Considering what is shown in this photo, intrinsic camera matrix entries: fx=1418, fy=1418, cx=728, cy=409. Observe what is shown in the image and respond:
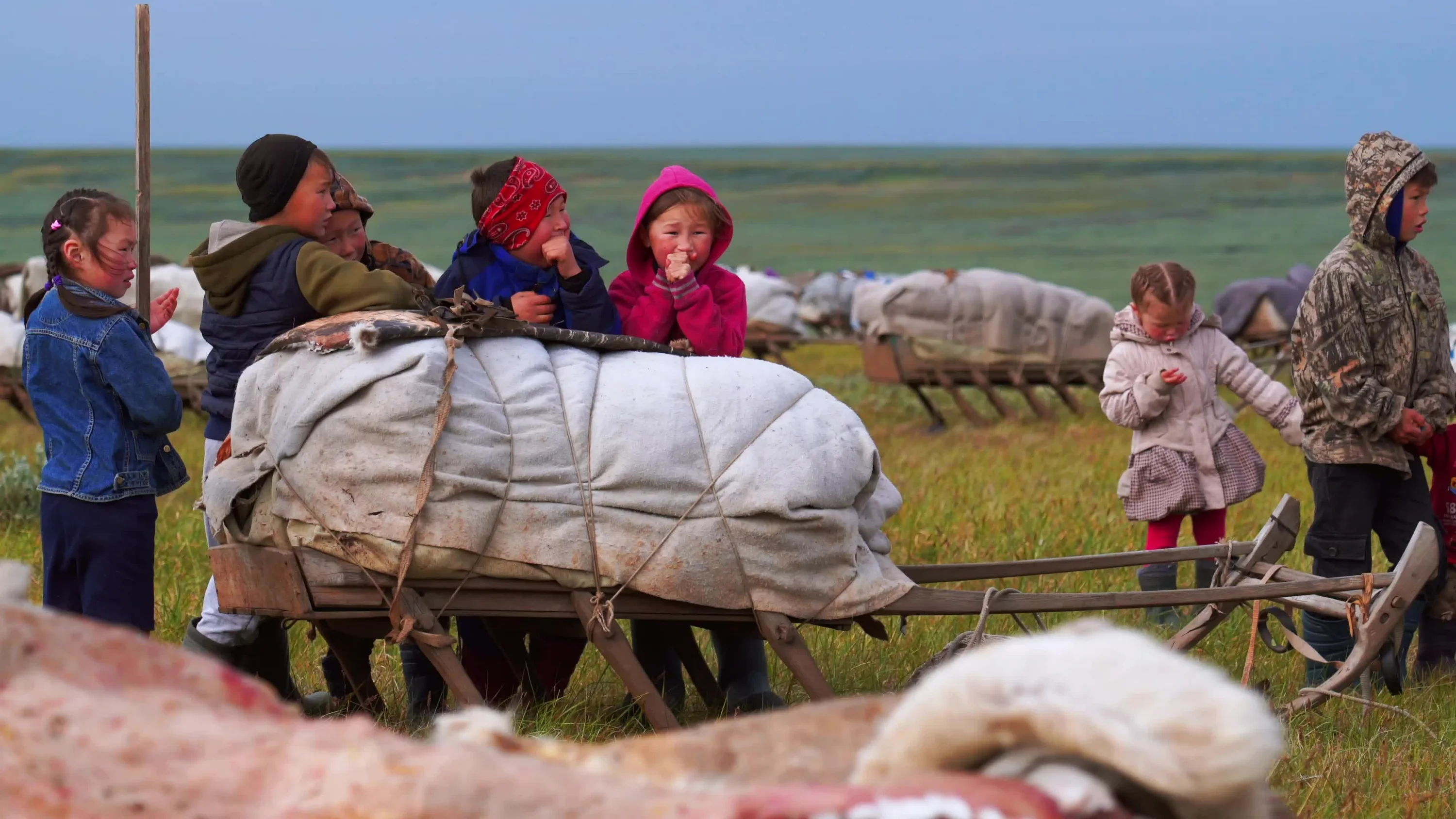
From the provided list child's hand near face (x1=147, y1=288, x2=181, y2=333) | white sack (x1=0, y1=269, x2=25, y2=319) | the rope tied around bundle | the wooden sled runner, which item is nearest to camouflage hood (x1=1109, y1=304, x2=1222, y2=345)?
the wooden sled runner

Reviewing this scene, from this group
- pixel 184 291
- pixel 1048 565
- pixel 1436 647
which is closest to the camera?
pixel 1048 565

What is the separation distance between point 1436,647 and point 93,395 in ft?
15.2

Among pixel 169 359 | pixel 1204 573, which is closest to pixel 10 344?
pixel 169 359

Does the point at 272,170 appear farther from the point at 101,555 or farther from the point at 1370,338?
the point at 1370,338

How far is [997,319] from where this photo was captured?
15.6 meters

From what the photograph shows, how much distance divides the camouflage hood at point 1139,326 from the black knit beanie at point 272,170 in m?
3.63

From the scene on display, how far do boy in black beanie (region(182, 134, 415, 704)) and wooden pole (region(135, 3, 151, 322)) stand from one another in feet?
2.81

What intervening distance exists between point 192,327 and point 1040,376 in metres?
9.80

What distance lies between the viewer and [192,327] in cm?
1661

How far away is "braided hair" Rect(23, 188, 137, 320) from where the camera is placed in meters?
3.95

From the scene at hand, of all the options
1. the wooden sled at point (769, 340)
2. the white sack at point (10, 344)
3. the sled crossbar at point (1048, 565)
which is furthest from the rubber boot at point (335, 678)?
the wooden sled at point (769, 340)

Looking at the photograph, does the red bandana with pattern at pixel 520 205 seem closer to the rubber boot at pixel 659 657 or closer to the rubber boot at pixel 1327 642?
the rubber boot at pixel 659 657

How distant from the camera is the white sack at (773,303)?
902 inches

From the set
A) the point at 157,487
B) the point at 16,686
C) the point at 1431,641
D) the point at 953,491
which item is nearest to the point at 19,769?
the point at 16,686
